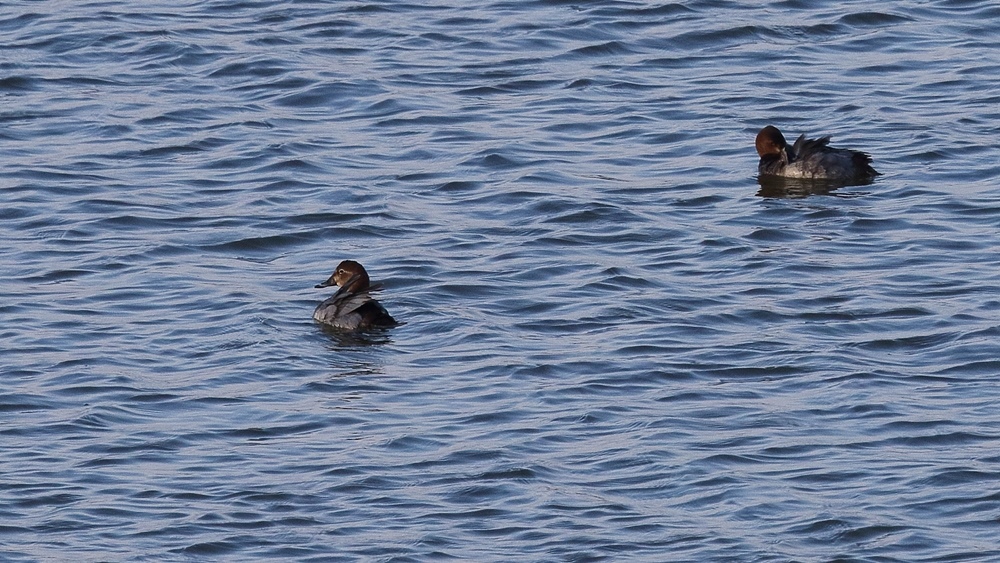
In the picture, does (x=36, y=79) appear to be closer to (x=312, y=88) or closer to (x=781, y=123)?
(x=312, y=88)

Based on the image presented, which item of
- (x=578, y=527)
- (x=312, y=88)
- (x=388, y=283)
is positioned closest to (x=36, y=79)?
(x=312, y=88)

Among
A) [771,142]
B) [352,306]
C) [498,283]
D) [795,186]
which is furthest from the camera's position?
[771,142]

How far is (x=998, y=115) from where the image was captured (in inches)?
691

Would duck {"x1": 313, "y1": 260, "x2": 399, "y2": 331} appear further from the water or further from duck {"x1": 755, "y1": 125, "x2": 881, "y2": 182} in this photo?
duck {"x1": 755, "y1": 125, "x2": 881, "y2": 182}

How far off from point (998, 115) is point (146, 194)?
24.0ft

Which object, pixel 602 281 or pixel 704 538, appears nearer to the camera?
pixel 704 538

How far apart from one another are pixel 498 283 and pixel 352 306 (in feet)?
4.53

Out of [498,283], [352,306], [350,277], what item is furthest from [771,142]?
[352,306]

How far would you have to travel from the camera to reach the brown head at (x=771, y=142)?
16234 mm

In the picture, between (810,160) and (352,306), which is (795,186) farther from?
(352,306)

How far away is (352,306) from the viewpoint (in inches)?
503

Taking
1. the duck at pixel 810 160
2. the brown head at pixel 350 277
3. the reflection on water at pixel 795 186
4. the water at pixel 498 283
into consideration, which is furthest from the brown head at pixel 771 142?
the brown head at pixel 350 277

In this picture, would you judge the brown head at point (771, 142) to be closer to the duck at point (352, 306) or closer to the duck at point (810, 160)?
the duck at point (810, 160)

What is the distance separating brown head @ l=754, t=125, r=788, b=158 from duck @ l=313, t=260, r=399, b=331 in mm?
4322
